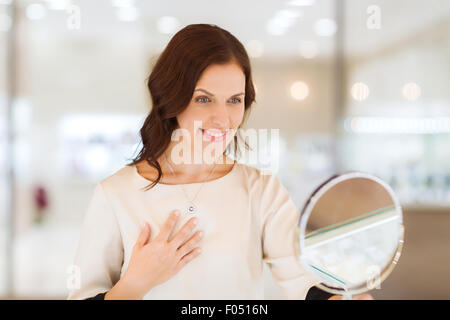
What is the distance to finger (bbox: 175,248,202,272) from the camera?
69 centimetres

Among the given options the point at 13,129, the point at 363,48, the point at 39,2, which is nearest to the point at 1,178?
the point at 13,129

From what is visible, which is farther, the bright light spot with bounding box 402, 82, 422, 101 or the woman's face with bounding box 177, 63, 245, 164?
the bright light spot with bounding box 402, 82, 422, 101

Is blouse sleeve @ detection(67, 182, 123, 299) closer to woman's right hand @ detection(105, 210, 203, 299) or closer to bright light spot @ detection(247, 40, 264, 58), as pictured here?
woman's right hand @ detection(105, 210, 203, 299)

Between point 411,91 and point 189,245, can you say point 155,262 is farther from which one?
point 411,91

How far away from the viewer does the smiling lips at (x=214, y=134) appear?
701 mm

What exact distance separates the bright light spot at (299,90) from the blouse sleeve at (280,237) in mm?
1270

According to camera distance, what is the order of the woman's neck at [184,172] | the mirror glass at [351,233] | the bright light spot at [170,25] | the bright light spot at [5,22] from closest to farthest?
the mirror glass at [351,233] < the woman's neck at [184,172] < the bright light spot at [170,25] < the bright light spot at [5,22]

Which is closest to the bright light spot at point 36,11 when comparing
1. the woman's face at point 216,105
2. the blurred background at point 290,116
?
the blurred background at point 290,116

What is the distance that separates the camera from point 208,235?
29.0 inches

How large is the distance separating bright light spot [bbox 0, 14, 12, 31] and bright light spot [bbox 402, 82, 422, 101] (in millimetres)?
2249

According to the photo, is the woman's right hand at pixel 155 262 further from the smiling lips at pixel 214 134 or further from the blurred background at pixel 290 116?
the blurred background at pixel 290 116

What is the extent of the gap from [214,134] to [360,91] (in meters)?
1.71

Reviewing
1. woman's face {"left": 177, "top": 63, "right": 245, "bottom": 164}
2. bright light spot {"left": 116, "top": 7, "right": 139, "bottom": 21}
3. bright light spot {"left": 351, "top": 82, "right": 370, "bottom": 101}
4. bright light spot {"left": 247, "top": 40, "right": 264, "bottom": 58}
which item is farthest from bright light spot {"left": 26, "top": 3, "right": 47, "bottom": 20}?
woman's face {"left": 177, "top": 63, "right": 245, "bottom": 164}
